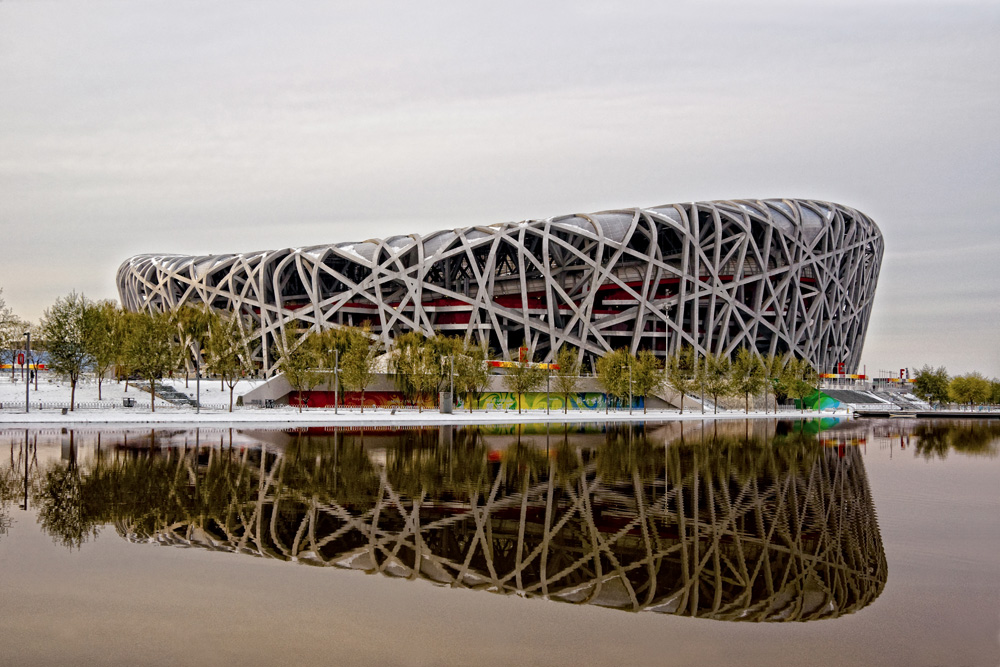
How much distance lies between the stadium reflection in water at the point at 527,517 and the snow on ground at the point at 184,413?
18425 mm

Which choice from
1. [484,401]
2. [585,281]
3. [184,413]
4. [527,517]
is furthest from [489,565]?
[585,281]

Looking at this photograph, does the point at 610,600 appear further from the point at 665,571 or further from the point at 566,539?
the point at 566,539

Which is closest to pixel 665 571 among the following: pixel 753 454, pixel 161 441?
pixel 753 454

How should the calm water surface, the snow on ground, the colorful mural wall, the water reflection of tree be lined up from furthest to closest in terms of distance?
1. the colorful mural wall
2. the snow on ground
3. the water reflection of tree
4. the calm water surface

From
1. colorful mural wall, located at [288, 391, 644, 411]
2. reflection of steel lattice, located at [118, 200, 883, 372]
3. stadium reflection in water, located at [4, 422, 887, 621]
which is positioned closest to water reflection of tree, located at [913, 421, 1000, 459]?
stadium reflection in water, located at [4, 422, 887, 621]

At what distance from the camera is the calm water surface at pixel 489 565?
9.11 m

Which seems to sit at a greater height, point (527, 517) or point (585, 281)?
point (585, 281)

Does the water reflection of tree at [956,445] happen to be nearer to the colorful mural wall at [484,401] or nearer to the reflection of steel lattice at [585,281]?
the colorful mural wall at [484,401]

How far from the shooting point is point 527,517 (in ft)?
54.0

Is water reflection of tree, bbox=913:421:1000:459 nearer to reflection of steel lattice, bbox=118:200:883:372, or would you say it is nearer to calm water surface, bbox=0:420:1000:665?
calm water surface, bbox=0:420:1000:665

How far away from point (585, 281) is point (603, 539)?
73.1 meters

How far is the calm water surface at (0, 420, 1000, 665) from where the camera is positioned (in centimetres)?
911

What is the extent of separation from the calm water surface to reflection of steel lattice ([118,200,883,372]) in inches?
2417

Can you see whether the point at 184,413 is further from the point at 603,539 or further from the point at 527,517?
the point at 603,539
